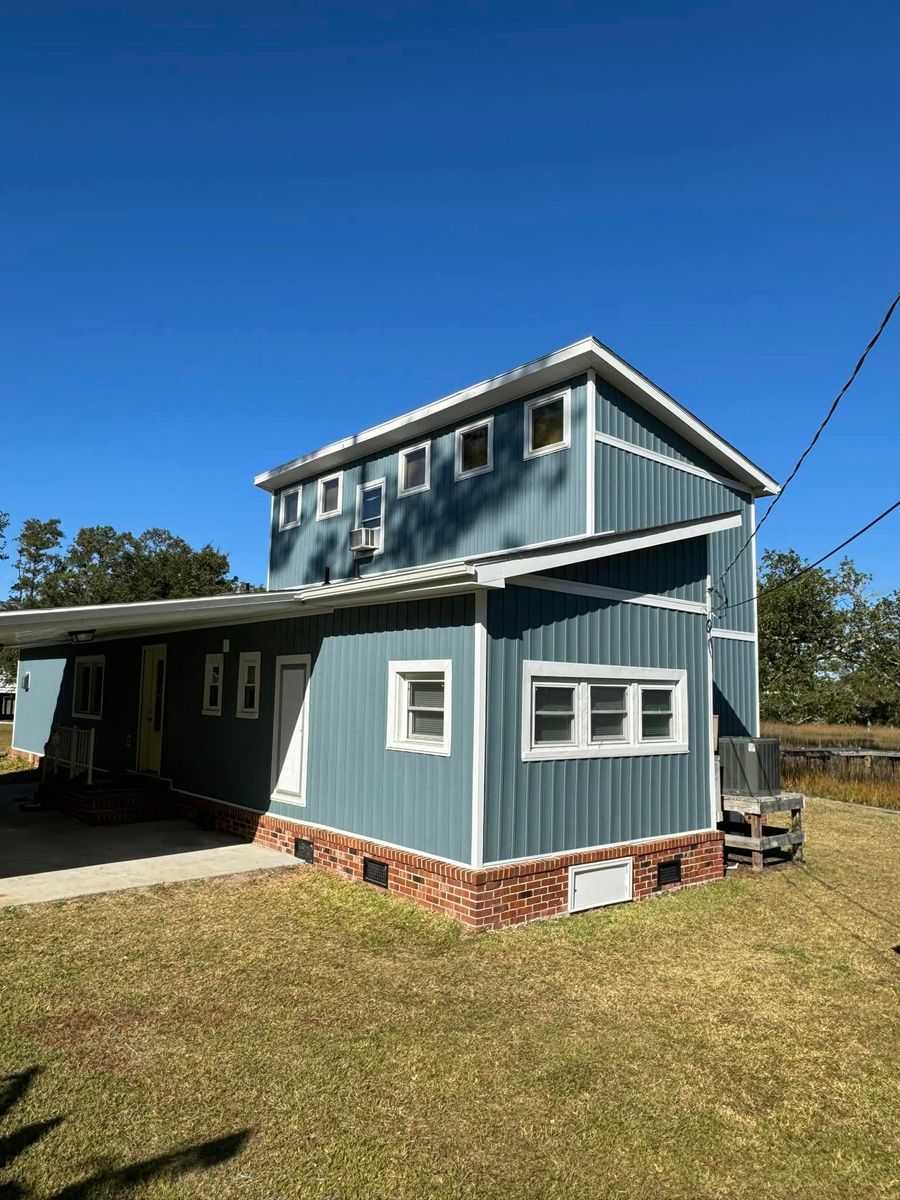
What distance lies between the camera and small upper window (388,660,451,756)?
7580 mm

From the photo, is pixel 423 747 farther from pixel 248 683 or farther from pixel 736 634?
pixel 736 634

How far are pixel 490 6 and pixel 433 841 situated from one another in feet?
34.3

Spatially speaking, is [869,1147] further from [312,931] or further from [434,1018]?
[312,931]

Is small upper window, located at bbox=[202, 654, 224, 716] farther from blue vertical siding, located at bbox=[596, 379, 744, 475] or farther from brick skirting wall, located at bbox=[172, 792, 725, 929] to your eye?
blue vertical siding, located at bbox=[596, 379, 744, 475]

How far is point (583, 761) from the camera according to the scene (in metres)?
7.97

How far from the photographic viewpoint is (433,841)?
743 centimetres

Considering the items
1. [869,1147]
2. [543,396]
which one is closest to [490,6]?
[543,396]

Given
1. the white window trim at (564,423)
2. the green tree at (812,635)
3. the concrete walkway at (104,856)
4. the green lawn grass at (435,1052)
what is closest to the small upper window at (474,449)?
the white window trim at (564,423)

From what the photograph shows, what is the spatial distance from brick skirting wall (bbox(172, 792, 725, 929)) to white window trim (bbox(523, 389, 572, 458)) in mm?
5615

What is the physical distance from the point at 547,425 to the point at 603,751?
5360 millimetres

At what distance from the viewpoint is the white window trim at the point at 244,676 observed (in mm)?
10664

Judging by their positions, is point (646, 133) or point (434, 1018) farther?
point (646, 133)

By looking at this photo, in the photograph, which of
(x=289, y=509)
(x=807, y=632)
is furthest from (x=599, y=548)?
(x=807, y=632)

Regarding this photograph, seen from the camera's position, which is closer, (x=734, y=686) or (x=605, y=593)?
(x=605, y=593)
